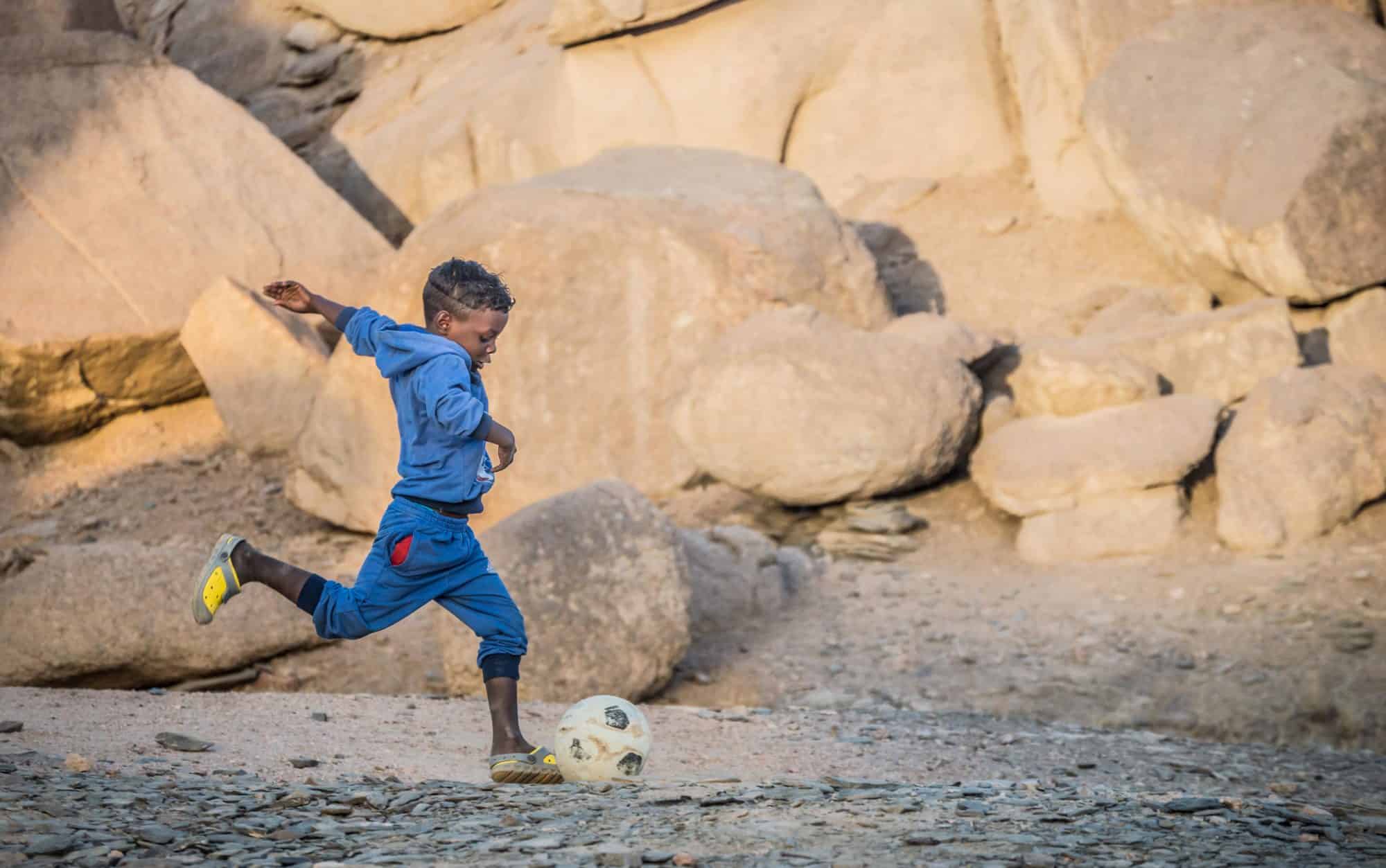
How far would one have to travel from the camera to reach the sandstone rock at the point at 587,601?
5344 millimetres

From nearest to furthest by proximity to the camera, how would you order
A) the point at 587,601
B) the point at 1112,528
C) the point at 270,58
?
the point at 587,601 → the point at 1112,528 → the point at 270,58

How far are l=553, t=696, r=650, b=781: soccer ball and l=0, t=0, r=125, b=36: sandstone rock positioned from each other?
8.67 meters

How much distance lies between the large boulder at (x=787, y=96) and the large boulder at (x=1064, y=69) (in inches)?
12.7

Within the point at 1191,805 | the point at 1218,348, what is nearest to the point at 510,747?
the point at 1191,805

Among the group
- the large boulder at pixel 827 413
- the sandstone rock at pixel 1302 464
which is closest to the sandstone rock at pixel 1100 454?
the sandstone rock at pixel 1302 464

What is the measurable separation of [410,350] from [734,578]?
327 cm

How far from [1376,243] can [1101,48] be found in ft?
8.49

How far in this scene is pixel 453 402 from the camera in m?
3.32

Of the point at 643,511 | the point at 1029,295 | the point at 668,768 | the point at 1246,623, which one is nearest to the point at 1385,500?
the point at 1246,623

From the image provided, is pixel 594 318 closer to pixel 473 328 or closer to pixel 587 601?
pixel 587 601

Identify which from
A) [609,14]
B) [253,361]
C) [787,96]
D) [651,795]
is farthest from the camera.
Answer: [787,96]

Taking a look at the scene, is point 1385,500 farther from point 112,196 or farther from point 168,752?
point 112,196

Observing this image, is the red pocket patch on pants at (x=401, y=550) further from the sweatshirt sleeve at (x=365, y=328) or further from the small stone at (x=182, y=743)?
the small stone at (x=182, y=743)

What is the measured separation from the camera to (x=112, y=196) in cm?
944
